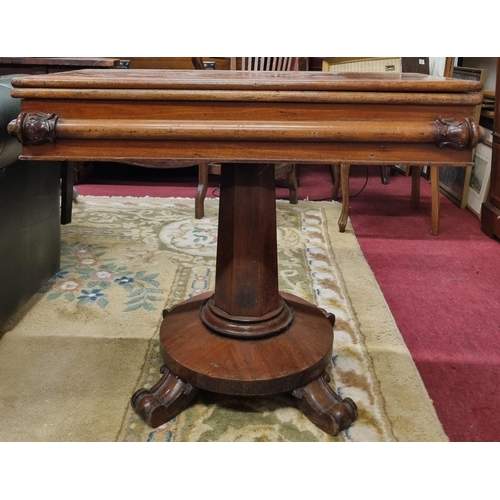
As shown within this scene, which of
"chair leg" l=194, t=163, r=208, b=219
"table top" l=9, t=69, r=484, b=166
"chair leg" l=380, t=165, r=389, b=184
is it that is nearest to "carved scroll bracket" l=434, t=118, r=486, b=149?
"table top" l=9, t=69, r=484, b=166

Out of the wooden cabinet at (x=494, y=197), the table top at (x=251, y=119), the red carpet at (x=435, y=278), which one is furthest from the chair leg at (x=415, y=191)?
the table top at (x=251, y=119)

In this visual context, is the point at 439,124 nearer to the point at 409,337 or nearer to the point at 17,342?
the point at 409,337

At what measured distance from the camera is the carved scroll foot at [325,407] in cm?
113

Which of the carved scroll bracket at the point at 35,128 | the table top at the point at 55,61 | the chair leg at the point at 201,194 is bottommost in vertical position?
the chair leg at the point at 201,194

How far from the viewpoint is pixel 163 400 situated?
1173mm

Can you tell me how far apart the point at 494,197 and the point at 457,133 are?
1.76 meters

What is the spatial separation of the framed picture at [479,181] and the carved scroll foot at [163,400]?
6.60 ft

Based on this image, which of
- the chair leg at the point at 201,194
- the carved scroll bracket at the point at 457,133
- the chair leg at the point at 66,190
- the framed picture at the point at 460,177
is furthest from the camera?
the framed picture at the point at 460,177

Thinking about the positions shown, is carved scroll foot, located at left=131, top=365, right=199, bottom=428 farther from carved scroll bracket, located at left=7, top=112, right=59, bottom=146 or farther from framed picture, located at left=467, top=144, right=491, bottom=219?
framed picture, located at left=467, top=144, right=491, bottom=219

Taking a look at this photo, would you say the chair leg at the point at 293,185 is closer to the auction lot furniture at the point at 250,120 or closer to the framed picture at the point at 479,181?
the framed picture at the point at 479,181

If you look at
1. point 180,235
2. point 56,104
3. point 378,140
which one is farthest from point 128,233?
point 378,140

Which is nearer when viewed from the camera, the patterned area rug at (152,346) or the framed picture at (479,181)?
the patterned area rug at (152,346)

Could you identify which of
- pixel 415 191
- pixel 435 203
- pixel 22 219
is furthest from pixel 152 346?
pixel 415 191

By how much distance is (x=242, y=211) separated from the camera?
1.15 metres
